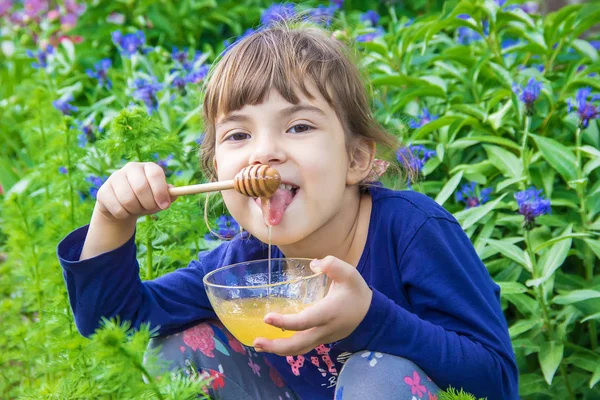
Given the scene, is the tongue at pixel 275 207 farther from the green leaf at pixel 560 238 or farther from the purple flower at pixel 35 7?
the purple flower at pixel 35 7

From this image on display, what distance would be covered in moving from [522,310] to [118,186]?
46.4 inches

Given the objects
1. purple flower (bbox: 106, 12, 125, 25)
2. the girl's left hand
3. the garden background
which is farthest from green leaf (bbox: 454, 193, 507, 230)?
purple flower (bbox: 106, 12, 125, 25)

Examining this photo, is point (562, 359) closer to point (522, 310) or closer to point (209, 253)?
point (522, 310)

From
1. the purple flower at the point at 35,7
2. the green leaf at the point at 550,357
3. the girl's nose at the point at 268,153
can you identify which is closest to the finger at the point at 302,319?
the girl's nose at the point at 268,153

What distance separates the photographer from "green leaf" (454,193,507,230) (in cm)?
232

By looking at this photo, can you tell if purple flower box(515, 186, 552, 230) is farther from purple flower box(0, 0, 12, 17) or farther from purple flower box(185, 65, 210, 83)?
purple flower box(0, 0, 12, 17)

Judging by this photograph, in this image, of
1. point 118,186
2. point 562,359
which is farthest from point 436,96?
point 118,186

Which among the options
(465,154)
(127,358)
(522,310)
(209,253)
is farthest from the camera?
(465,154)

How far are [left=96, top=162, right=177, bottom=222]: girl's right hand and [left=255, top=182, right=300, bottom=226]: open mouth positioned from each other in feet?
0.67

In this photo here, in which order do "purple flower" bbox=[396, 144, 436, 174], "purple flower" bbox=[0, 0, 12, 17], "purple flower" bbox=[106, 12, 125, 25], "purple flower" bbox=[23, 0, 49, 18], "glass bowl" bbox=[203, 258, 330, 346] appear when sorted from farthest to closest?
1. "purple flower" bbox=[0, 0, 12, 17]
2. "purple flower" bbox=[23, 0, 49, 18]
3. "purple flower" bbox=[106, 12, 125, 25]
4. "purple flower" bbox=[396, 144, 436, 174]
5. "glass bowl" bbox=[203, 258, 330, 346]

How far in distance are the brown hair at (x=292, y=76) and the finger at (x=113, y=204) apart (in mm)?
322

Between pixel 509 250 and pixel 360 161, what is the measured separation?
552 millimetres

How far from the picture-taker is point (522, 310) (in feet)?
7.28

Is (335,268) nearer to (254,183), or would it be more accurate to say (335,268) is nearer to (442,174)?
(254,183)
